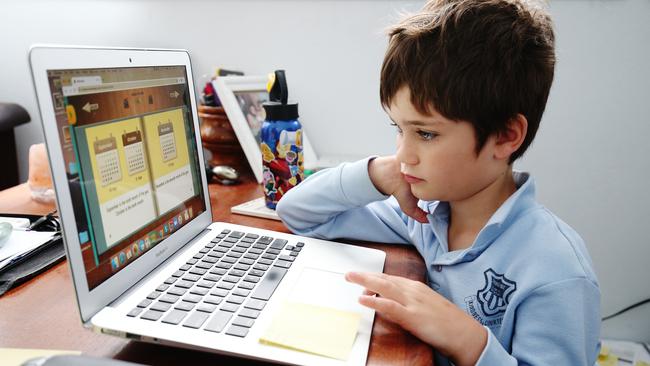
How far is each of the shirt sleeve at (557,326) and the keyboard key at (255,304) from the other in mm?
244

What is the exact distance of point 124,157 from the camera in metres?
0.48

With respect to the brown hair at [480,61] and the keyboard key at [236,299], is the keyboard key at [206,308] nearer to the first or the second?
the keyboard key at [236,299]

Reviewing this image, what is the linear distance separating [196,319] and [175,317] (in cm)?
2

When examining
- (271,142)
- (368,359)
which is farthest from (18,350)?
(271,142)

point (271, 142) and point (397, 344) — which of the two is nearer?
point (397, 344)

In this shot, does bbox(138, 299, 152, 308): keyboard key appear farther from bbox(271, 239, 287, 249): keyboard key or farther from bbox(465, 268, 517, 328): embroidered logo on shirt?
bbox(465, 268, 517, 328): embroidered logo on shirt

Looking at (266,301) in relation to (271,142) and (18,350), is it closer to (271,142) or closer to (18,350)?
(18,350)

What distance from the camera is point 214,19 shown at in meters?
1.16

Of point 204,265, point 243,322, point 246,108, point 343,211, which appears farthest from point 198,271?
point 246,108

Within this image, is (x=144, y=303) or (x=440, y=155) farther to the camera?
(x=440, y=155)

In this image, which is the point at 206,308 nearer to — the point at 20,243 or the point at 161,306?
the point at 161,306

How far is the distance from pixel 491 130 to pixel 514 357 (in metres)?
0.29

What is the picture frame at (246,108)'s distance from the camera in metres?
1.01

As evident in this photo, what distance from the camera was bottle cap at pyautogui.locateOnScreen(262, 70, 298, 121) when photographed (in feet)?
2.60
